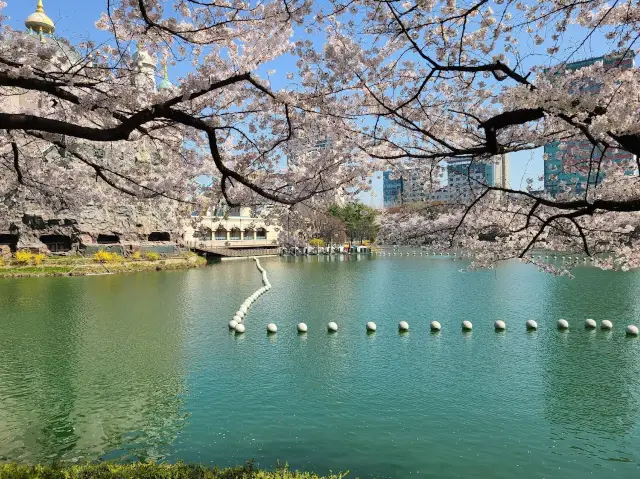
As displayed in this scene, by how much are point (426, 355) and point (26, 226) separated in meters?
30.8

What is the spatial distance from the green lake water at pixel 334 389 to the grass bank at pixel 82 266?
1146cm

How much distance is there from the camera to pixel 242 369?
946cm

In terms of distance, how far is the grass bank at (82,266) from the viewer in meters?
26.9

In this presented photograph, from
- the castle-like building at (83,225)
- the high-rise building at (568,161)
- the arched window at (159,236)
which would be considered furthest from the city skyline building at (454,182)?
the arched window at (159,236)

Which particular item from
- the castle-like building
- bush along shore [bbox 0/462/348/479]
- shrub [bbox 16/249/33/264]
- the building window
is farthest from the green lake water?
the building window

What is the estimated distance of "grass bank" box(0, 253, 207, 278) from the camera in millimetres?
26875

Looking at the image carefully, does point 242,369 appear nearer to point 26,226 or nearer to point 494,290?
point 494,290

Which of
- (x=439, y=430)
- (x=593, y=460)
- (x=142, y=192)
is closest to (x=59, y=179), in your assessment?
(x=142, y=192)

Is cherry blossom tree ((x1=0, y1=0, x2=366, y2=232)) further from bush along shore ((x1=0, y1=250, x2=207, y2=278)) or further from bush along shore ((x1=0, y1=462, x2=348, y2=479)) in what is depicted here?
bush along shore ((x1=0, y1=250, x2=207, y2=278))

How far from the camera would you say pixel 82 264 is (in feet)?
97.5

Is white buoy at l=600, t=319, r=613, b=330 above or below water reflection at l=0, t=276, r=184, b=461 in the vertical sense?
above

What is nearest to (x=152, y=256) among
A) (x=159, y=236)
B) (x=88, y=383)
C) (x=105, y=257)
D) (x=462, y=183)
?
(x=105, y=257)

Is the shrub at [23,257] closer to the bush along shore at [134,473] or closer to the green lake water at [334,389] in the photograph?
the green lake water at [334,389]

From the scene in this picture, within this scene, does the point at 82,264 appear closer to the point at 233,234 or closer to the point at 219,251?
the point at 219,251
